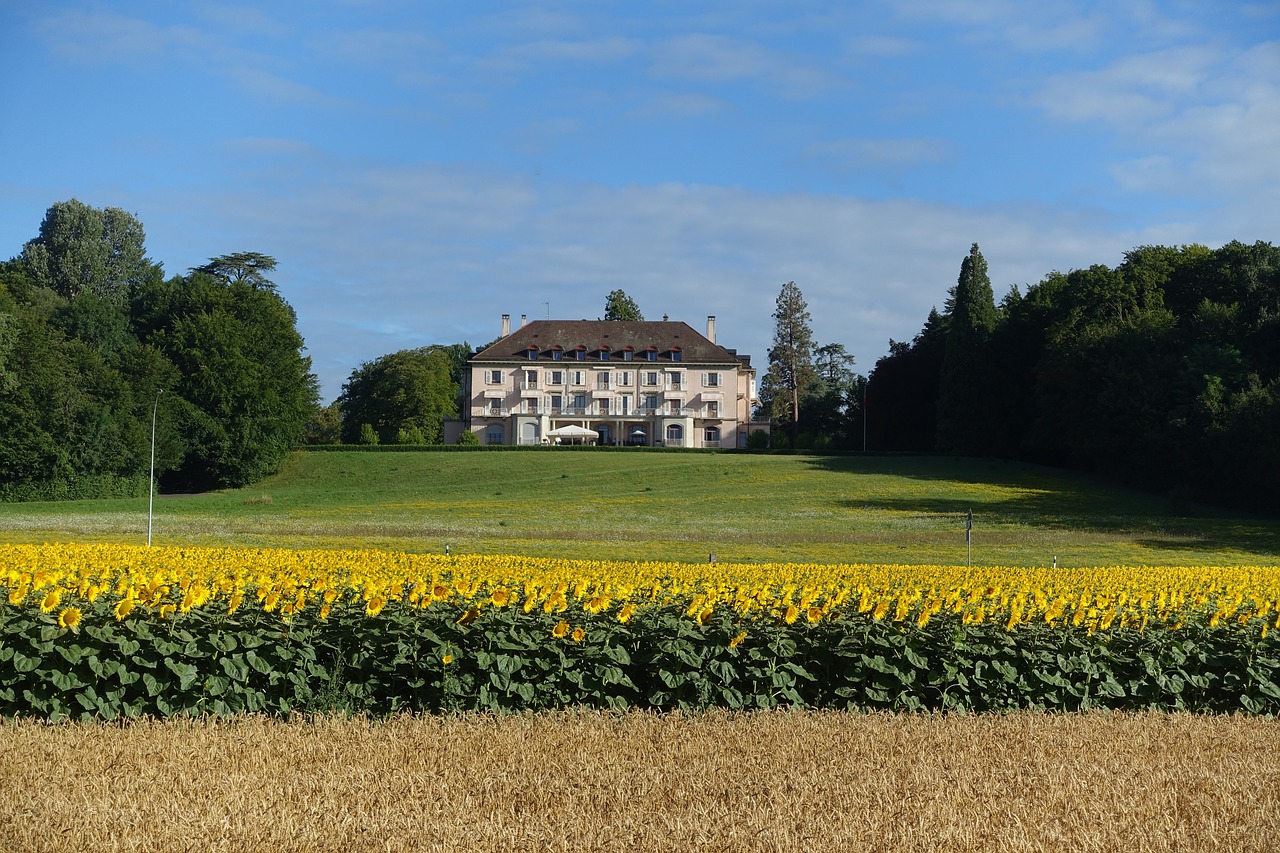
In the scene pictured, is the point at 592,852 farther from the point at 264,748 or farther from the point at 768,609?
the point at 768,609

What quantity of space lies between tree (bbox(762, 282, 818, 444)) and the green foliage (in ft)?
352

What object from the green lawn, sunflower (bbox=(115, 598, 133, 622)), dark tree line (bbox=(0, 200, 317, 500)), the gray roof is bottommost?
the green lawn

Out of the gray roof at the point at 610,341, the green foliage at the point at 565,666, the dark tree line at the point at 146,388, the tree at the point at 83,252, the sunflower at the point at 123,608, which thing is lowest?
the green foliage at the point at 565,666

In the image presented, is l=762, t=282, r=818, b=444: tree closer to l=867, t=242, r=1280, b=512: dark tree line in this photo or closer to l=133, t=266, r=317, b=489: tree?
l=867, t=242, r=1280, b=512: dark tree line

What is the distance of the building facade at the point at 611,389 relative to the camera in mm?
106812

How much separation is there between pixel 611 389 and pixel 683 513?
5896 centimetres

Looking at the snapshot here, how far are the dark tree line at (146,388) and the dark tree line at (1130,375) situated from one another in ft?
157

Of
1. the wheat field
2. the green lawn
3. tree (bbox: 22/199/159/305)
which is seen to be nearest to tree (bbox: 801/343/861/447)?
the green lawn

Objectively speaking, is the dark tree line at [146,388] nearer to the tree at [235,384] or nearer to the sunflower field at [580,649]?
the tree at [235,384]

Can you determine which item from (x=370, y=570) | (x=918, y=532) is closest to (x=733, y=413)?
(x=918, y=532)

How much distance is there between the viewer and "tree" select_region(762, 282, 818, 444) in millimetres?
117500

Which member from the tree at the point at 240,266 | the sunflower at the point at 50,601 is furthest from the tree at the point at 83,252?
the sunflower at the point at 50,601

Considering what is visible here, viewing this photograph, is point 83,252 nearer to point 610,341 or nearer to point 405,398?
point 405,398

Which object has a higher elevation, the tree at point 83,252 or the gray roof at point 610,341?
the tree at point 83,252
